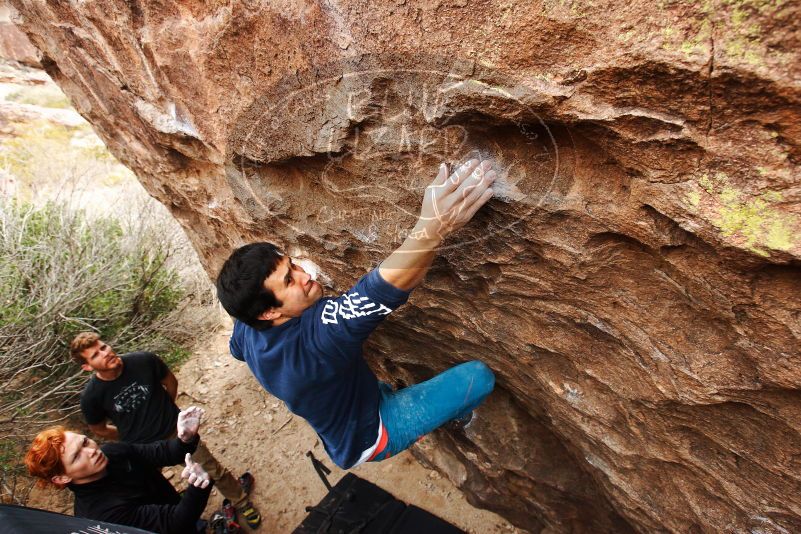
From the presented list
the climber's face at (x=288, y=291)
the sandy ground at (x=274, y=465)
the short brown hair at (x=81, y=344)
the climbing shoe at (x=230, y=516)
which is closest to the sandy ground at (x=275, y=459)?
the sandy ground at (x=274, y=465)

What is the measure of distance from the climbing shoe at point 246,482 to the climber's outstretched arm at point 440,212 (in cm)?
283

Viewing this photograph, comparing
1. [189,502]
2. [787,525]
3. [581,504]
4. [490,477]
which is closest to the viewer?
[787,525]

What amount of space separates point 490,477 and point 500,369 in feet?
3.36

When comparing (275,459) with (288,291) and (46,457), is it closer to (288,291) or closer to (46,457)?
(46,457)

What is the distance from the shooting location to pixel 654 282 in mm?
1274

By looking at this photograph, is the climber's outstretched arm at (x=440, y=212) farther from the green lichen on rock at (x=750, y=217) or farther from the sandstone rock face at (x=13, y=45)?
the sandstone rock face at (x=13, y=45)

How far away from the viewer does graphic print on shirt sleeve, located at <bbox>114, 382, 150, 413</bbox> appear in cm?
264

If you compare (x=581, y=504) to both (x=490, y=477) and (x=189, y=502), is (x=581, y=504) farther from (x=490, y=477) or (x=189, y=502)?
(x=189, y=502)

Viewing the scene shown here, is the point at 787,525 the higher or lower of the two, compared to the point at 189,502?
higher

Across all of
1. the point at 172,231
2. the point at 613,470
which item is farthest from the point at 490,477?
the point at 172,231

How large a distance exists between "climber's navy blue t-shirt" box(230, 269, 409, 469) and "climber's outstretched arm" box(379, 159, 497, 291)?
2.3 inches

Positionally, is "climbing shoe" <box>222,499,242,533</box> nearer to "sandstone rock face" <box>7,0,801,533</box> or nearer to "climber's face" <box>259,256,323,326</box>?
"sandstone rock face" <box>7,0,801,533</box>

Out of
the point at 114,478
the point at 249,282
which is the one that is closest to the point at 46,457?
the point at 114,478

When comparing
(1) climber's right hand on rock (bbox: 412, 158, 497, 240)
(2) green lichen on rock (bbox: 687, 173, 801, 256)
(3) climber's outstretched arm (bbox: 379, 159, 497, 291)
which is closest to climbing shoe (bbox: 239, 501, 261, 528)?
(3) climber's outstretched arm (bbox: 379, 159, 497, 291)
